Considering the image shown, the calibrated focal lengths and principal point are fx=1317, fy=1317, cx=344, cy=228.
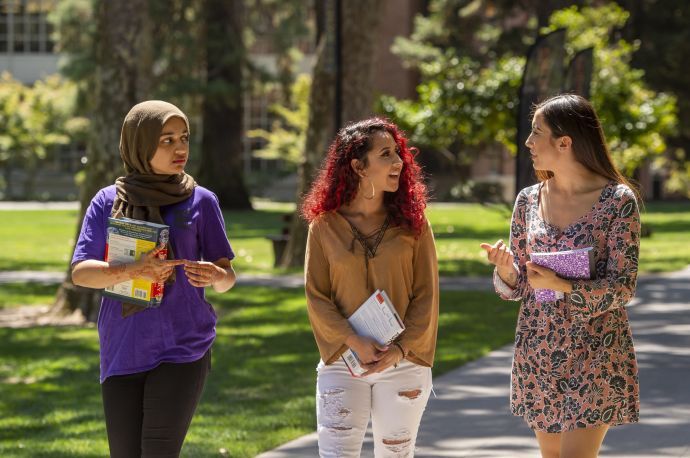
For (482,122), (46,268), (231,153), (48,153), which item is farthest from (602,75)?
(48,153)

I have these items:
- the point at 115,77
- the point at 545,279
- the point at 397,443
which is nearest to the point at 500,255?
the point at 545,279

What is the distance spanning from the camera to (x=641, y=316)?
14.1 metres

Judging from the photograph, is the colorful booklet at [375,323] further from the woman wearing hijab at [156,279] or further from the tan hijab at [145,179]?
the tan hijab at [145,179]

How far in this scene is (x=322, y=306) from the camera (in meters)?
4.85

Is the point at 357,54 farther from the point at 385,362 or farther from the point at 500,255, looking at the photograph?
the point at 385,362

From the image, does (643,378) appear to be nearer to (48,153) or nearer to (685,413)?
(685,413)

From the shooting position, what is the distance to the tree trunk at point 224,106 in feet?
137

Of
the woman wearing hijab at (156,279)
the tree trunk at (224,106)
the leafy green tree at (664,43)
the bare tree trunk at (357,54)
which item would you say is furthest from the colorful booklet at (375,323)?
the leafy green tree at (664,43)

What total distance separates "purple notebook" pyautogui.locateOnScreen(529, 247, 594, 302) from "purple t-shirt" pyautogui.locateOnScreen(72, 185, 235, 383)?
1.19m

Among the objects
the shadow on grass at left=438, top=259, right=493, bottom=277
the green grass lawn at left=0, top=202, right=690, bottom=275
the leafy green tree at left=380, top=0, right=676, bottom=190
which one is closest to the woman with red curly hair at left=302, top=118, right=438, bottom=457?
the green grass lawn at left=0, top=202, right=690, bottom=275

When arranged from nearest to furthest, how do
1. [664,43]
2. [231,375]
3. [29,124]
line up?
[231,375] < [664,43] < [29,124]

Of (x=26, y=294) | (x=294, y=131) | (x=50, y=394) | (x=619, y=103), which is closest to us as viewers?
(x=50, y=394)

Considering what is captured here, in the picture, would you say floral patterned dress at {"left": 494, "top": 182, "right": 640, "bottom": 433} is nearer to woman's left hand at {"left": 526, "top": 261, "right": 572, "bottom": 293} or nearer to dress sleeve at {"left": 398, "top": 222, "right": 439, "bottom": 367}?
woman's left hand at {"left": 526, "top": 261, "right": 572, "bottom": 293}

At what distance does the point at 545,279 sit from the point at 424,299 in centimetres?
45
